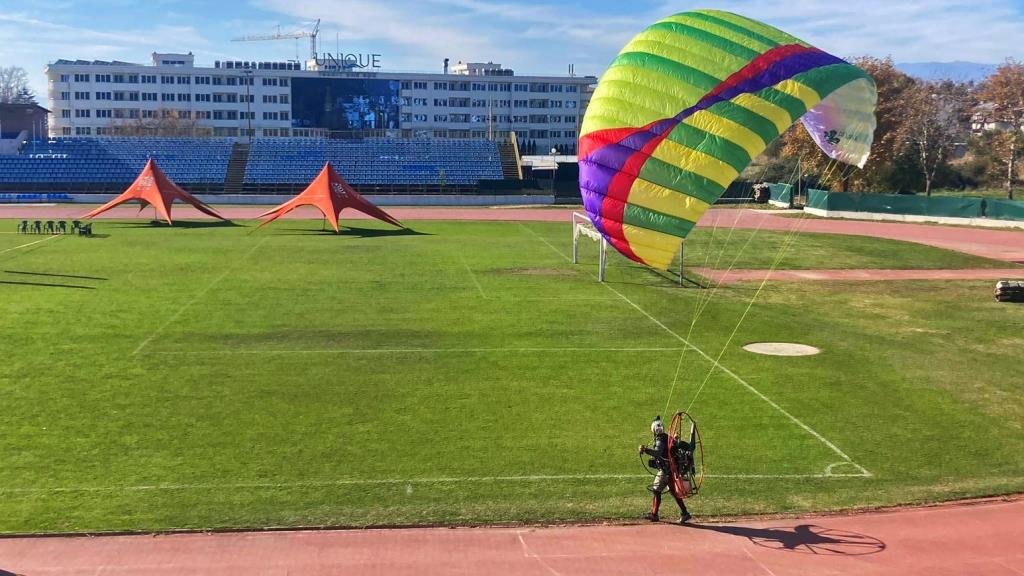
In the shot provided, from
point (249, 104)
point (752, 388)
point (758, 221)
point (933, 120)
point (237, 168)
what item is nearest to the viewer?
point (752, 388)

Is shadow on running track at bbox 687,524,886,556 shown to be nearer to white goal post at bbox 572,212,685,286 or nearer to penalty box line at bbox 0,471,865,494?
Answer: penalty box line at bbox 0,471,865,494

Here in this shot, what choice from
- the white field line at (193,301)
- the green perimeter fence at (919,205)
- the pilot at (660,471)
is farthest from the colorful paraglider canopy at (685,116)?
the green perimeter fence at (919,205)

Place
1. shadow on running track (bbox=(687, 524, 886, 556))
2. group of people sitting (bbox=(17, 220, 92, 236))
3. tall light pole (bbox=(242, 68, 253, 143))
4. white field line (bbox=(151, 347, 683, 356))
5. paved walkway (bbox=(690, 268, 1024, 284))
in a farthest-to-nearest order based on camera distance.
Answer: tall light pole (bbox=(242, 68, 253, 143)) → group of people sitting (bbox=(17, 220, 92, 236)) → paved walkway (bbox=(690, 268, 1024, 284)) → white field line (bbox=(151, 347, 683, 356)) → shadow on running track (bbox=(687, 524, 886, 556))

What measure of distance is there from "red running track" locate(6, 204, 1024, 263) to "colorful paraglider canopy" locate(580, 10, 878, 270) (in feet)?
87.9

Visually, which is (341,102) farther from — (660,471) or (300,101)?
(660,471)

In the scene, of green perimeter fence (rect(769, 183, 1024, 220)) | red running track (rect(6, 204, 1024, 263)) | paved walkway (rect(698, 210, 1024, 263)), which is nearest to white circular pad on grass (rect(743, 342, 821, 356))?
paved walkway (rect(698, 210, 1024, 263))

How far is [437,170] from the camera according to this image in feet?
245

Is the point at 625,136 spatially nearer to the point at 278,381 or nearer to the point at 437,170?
the point at 278,381

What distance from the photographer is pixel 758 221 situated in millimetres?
53094

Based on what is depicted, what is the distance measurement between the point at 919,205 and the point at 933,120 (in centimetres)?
1410

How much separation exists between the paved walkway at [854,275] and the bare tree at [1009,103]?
29.3 meters

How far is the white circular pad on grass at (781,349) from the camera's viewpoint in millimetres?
20562

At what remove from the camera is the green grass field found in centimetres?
1243

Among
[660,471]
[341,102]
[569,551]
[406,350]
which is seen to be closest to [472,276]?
[406,350]
